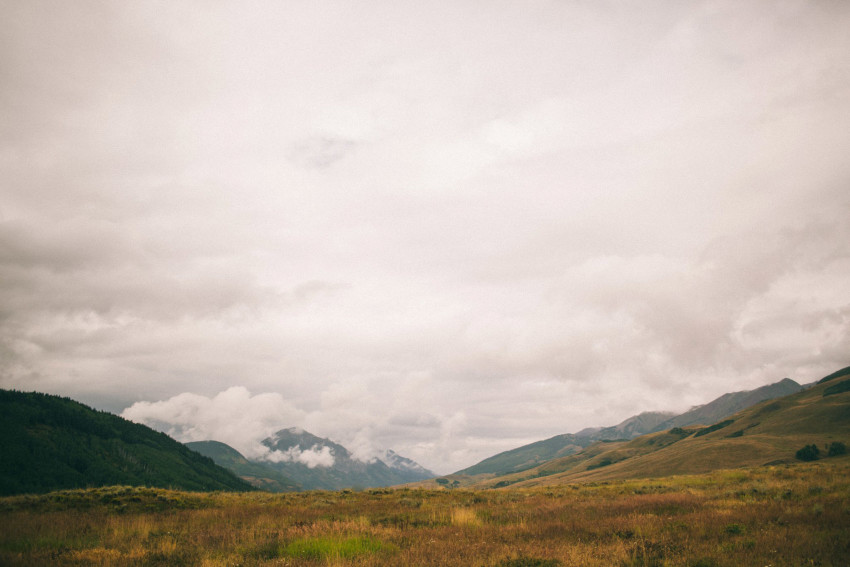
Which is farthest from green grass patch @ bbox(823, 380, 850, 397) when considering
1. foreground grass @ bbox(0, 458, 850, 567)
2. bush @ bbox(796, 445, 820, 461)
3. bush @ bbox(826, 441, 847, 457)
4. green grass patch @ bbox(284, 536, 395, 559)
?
green grass patch @ bbox(284, 536, 395, 559)

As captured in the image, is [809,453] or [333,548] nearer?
[333,548]

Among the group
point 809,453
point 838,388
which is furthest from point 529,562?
point 838,388

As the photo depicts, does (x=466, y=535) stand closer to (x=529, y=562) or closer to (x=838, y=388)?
(x=529, y=562)

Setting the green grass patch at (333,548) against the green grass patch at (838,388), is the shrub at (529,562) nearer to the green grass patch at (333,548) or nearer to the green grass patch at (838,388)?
the green grass patch at (333,548)

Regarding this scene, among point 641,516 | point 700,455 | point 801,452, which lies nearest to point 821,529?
point 641,516

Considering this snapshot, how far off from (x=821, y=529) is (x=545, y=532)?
25.4 feet

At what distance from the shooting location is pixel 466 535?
42.9 feet

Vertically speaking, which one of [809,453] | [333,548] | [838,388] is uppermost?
[333,548]

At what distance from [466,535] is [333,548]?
4582 mm

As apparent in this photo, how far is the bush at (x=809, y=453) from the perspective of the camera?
263 ft

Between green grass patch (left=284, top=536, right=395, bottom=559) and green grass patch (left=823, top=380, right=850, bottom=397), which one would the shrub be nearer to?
green grass patch (left=284, top=536, right=395, bottom=559)

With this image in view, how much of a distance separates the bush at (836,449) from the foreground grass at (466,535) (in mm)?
88565

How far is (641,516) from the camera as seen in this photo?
15.3 meters

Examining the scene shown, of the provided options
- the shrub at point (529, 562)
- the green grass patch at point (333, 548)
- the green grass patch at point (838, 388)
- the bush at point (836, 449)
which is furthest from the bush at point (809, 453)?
the green grass patch at point (333, 548)
